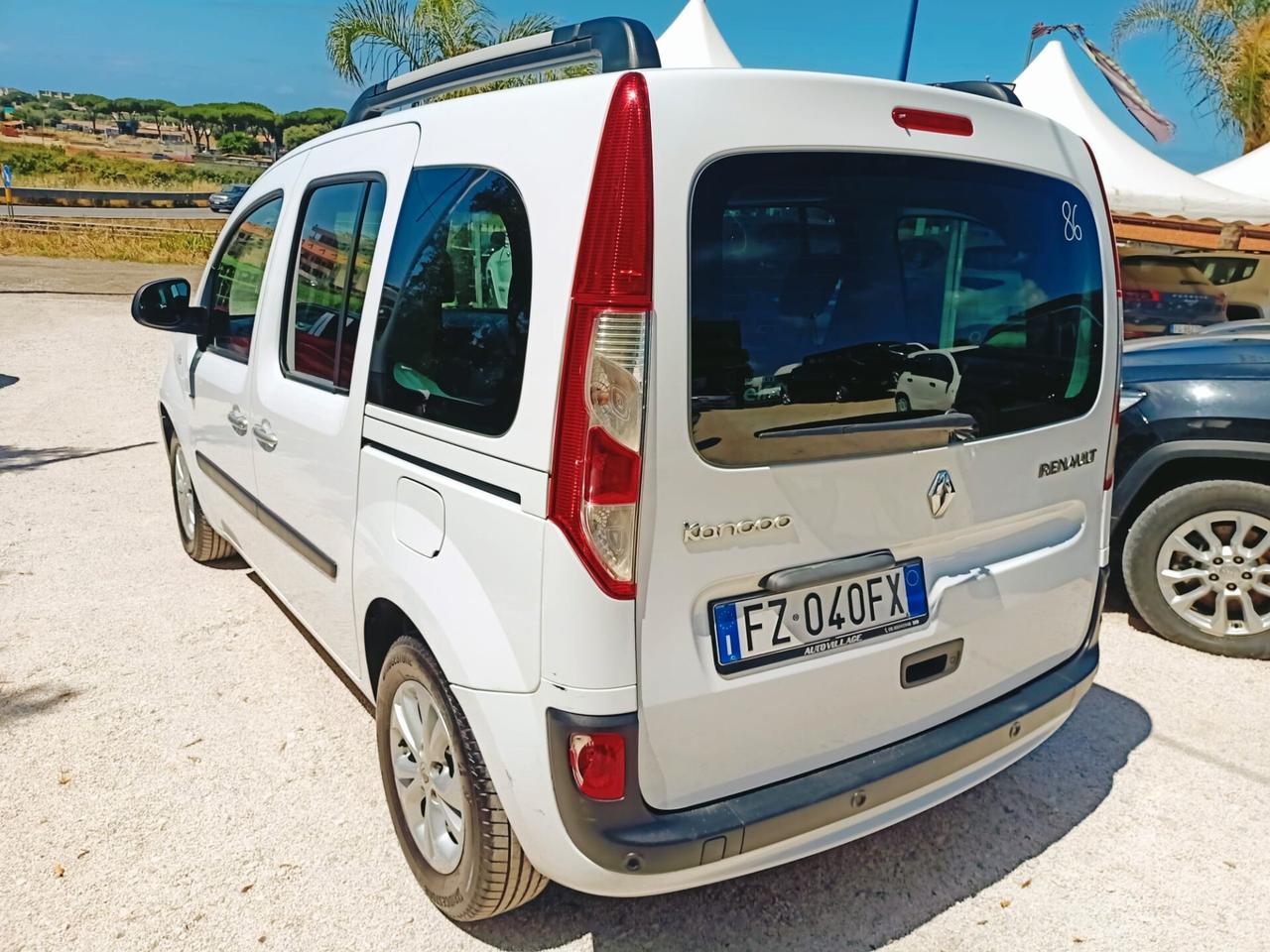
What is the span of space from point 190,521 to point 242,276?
1632 mm

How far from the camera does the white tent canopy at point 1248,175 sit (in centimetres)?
1412

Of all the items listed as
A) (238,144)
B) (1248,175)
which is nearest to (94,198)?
(1248,175)

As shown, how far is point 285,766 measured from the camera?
3.06m

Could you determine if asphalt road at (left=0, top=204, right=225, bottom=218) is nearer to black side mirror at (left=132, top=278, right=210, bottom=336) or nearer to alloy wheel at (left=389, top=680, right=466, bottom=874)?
black side mirror at (left=132, top=278, right=210, bottom=336)

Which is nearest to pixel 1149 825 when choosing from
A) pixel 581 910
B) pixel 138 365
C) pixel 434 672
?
pixel 581 910

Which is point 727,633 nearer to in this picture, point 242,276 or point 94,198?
point 242,276

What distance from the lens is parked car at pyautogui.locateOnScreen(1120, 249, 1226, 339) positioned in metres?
8.76

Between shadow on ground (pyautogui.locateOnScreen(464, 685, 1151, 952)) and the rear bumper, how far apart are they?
38cm

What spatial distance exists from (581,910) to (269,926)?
0.77m

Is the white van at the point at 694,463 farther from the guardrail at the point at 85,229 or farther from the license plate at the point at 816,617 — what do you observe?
the guardrail at the point at 85,229

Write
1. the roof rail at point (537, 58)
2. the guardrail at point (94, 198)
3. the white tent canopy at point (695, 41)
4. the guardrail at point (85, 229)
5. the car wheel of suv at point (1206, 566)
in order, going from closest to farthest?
the roof rail at point (537, 58), the car wheel of suv at point (1206, 566), the white tent canopy at point (695, 41), the guardrail at point (85, 229), the guardrail at point (94, 198)

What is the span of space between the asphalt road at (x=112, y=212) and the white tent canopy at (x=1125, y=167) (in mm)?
30513

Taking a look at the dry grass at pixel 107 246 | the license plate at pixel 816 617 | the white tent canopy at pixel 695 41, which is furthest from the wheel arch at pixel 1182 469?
the dry grass at pixel 107 246

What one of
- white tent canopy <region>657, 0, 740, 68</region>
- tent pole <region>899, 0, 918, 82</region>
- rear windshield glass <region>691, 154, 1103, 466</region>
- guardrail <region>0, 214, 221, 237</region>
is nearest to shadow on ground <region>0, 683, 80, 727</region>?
rear windshield glass <region>691, 154, 1103, 466</region>
